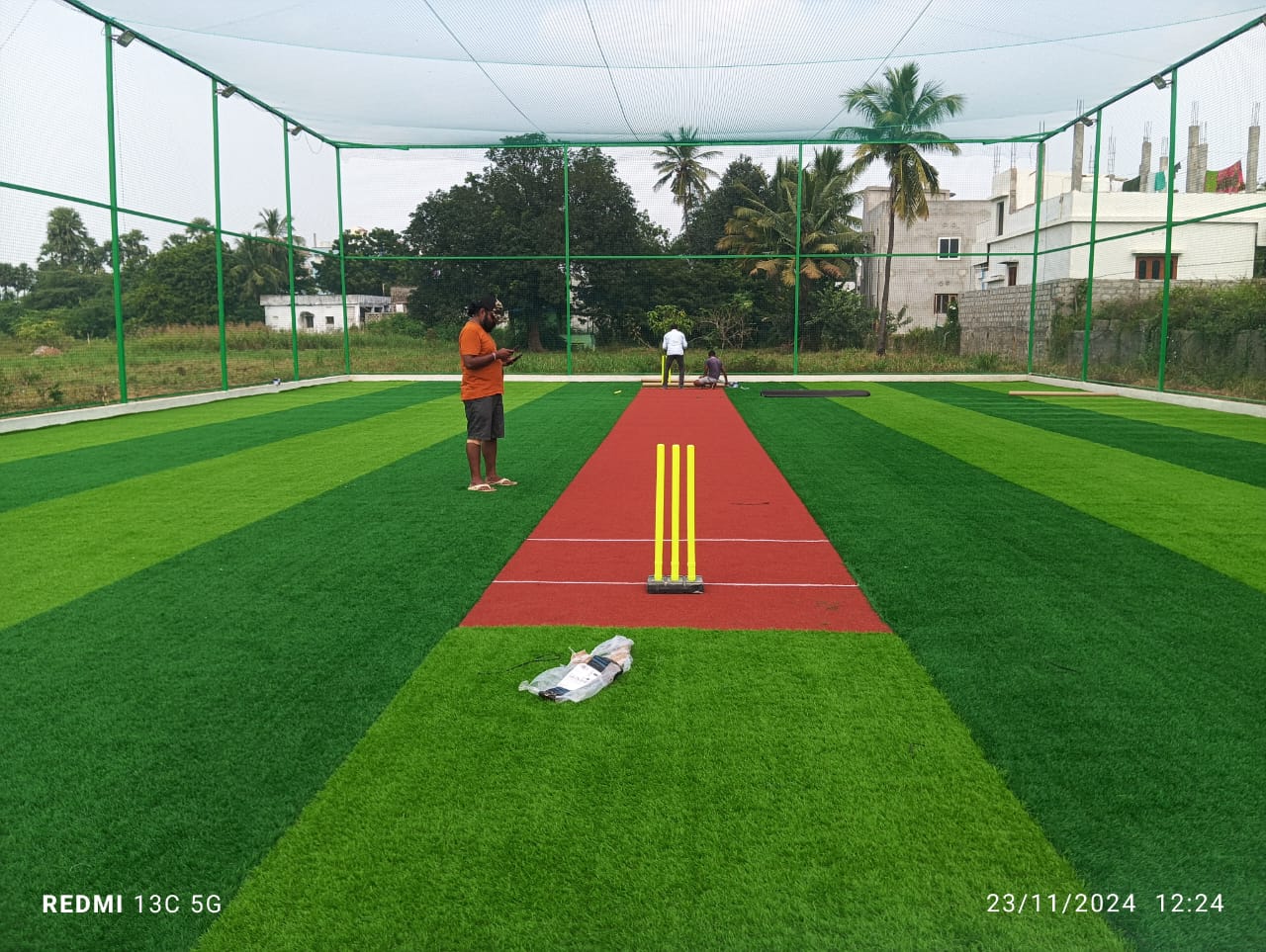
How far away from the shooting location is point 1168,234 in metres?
18.5

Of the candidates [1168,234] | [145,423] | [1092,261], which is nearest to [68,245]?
[145,423]

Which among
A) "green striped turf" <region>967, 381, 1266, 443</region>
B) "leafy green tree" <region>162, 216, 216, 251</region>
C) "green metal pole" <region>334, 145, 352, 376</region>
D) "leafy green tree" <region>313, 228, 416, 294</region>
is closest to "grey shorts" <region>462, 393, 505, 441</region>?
"green striped turf" <region>967, 381, 1266, 443</region>

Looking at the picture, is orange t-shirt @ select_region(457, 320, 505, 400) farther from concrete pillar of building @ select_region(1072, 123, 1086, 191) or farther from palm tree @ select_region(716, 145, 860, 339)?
palm tree @ select_region(716, 145, 860, 339)

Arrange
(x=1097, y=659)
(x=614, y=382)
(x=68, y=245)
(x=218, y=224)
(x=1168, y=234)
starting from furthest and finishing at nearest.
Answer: (x=614, y=382), (x=218, y=224), (x=1168, y=234), (x=68, y=245), (x=1097, y=659)

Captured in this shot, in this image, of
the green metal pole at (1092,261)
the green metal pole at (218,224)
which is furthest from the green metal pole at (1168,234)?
the green metal pole at (218,224)

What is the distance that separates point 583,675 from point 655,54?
1504 centimetres

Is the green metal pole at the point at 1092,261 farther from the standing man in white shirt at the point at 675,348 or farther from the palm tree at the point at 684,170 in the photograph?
Answer: the standing man in white shirt at the point at 675,348

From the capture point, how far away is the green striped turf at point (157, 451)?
970 centimetres

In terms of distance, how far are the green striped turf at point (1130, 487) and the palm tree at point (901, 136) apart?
27.9ft

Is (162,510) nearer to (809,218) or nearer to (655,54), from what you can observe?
(655,54)

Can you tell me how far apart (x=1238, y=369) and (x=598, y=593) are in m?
16.2

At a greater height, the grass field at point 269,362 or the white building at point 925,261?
the white building at point 925,261
